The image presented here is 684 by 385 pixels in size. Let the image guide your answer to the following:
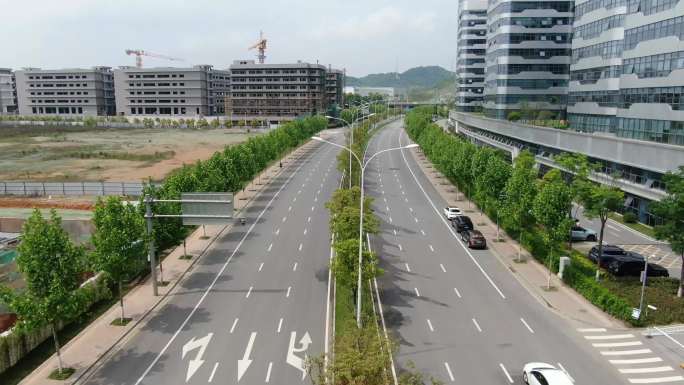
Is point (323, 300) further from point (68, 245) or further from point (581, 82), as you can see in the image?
point (581, 82)

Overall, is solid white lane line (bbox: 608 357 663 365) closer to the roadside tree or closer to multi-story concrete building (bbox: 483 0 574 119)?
the roadside tree

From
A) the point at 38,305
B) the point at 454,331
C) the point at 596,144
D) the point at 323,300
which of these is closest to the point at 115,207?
the point at 38,305

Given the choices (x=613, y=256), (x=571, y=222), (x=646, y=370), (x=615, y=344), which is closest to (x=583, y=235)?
(x=613, y=256)

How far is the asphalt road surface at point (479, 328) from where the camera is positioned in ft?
83.3

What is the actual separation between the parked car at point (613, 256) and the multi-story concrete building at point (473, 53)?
359 ft

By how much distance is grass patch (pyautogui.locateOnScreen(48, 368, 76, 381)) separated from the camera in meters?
24.9

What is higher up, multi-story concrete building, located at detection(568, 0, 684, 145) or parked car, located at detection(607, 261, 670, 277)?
multi-story concrete building, located at detection(568, 0, 684, 145)

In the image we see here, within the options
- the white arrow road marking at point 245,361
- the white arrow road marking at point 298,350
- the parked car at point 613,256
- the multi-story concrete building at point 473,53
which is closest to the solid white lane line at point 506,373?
the white arrow road marking at point 298,350

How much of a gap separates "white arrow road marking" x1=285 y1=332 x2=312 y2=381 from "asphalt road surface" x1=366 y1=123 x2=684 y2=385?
479cm

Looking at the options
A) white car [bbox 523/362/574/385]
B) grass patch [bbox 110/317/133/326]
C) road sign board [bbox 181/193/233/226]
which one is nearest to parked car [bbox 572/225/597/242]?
white car [bbox 523/362/574/385]

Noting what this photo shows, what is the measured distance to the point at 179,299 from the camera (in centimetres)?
3481

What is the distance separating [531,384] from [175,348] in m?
18.0

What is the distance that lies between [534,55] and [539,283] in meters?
69.8

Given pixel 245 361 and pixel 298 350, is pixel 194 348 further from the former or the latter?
pixel 298 350
